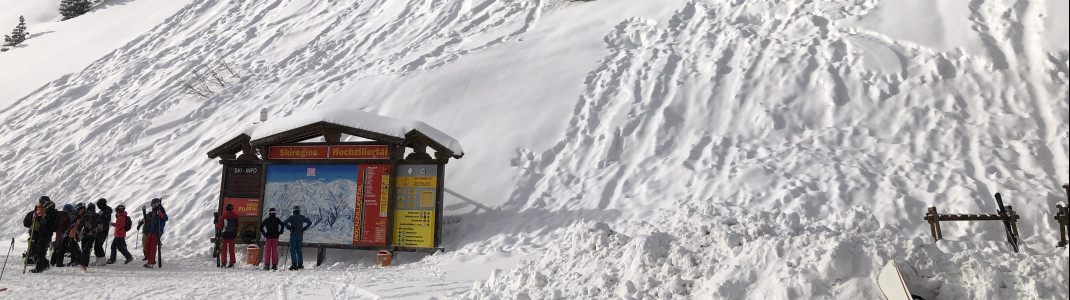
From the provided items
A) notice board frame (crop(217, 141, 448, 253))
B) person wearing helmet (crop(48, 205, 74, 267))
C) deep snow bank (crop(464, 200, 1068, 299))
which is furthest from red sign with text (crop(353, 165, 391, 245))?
deep snow bank (crop(464, 200, 1068, 299))

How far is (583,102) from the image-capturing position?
16109 millimetres

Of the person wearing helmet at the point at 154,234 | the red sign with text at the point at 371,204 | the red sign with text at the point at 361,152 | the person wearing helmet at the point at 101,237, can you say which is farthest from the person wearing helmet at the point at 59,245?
the red sign with text at the point at 371,204

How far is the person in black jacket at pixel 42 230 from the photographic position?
10180 mm

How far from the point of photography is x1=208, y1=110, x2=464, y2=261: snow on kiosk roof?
12.2 metres

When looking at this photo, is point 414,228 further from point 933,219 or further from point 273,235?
point 933,219

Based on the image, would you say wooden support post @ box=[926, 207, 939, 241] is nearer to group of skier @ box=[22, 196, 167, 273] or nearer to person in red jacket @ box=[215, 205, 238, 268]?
person in red jacket @ box=[215, 205, 238, 268]

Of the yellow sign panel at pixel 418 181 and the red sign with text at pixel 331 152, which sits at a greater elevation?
the red sign with text at pixel 331 152

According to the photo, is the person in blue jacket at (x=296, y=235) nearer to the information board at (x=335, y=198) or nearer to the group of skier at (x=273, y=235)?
the group of skier at (x=273, y=235)

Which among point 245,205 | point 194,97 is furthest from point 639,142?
point 194,97

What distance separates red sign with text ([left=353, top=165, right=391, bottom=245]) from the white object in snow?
8.98 m

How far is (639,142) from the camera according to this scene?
568 inches

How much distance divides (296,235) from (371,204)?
1.44m

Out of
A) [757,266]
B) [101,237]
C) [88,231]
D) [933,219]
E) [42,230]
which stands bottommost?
[101,237]

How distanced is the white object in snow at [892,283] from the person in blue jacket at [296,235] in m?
9.35
